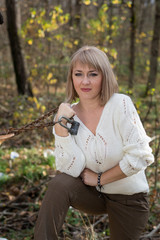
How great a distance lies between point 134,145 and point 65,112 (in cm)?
56

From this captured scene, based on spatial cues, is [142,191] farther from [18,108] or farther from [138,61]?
[138,61]

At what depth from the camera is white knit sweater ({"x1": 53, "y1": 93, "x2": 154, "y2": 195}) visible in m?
1.81

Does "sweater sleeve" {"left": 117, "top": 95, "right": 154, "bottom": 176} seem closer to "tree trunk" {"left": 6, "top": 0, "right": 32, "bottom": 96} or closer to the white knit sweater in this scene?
the white knit sweater

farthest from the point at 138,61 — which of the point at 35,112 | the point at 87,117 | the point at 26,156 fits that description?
the point at 87,117

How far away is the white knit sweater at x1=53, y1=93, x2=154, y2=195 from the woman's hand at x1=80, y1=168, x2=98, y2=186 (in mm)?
47

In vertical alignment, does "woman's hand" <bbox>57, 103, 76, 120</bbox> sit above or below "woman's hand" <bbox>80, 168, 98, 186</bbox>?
above

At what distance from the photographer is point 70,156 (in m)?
1.94

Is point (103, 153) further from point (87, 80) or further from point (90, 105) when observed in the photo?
point (87, 80)

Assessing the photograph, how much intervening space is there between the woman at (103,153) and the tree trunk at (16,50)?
11.4 ft

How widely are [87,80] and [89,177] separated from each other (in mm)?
722

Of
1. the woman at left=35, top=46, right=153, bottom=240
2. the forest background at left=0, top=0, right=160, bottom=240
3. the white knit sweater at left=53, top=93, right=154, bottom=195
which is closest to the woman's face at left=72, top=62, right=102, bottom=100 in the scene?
the woman at left=35, top=46, right=153, bottom=240

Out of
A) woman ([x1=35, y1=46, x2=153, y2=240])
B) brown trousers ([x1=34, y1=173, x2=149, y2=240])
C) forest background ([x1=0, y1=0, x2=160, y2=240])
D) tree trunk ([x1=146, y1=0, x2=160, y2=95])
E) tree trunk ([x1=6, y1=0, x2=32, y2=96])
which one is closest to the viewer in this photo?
brown trousers ([x1=34, y1=173, x2=149, y2=240])

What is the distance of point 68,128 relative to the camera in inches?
75.2

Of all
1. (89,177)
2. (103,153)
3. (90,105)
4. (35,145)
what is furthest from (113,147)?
(35,145)
